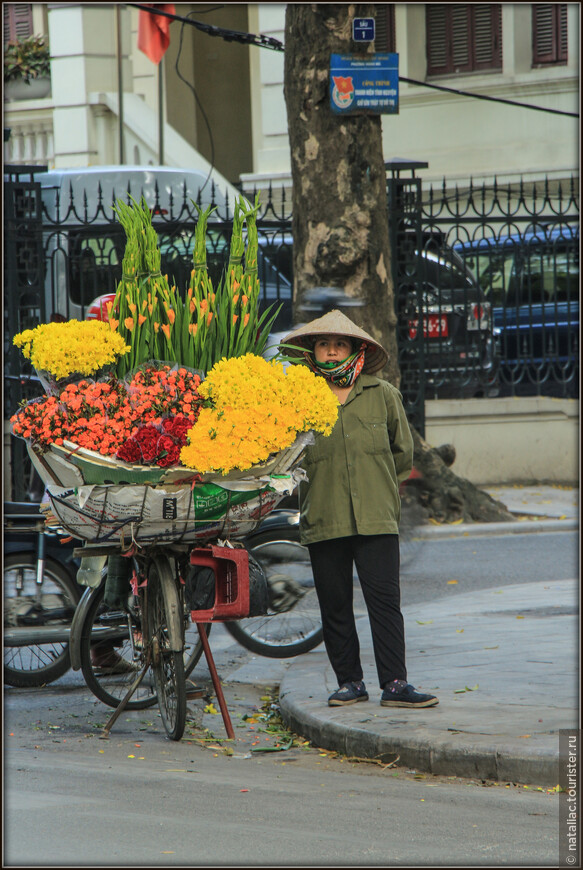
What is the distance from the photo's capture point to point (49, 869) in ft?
13.4

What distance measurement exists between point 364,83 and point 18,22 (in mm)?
13698

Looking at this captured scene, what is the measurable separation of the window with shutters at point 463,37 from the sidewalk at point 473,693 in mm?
13649

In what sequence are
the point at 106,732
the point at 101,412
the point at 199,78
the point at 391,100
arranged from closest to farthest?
1. the point at 101,412
2. the point at 106,732
3. the point at 391,100
4. the point at 199,78

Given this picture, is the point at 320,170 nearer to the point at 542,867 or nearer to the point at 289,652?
the point at 289,652

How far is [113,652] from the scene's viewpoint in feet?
21.6

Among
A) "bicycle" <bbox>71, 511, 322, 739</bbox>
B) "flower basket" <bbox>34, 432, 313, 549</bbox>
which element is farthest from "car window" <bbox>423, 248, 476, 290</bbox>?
"flower basket" <bbox>34, 432, 313, 549</bbox>

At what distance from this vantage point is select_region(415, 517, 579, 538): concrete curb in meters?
12.3

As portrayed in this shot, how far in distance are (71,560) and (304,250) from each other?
Result: 443cm

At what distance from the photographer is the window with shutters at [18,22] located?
72.6 ft

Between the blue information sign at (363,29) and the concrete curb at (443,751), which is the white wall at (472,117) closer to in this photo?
the blue information sign at (363,29)

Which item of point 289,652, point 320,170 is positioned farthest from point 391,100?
point 289,652

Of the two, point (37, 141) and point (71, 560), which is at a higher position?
point (37, 141)

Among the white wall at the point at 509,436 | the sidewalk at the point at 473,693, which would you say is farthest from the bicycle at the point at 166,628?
the white wall at the point at 509,436

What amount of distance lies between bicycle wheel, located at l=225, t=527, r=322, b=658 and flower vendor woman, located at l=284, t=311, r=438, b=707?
1.15 metres
